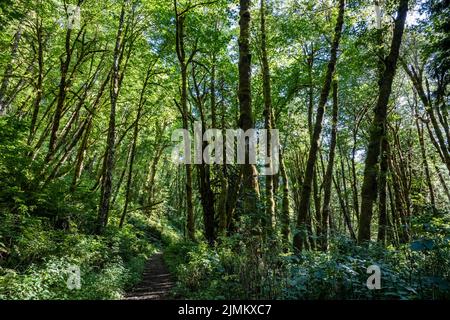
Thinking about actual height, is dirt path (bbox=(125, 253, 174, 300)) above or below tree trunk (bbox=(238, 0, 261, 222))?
below

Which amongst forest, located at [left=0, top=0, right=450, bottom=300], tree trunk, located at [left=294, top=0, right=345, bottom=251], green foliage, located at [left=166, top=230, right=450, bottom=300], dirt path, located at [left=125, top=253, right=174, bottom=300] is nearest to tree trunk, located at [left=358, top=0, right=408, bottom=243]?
forest, located at [left=0, top=0, right=450, bottom=300]

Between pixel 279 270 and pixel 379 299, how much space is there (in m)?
1.56

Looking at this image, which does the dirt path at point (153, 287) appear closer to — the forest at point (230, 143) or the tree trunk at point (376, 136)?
the forest at point (230, 143)

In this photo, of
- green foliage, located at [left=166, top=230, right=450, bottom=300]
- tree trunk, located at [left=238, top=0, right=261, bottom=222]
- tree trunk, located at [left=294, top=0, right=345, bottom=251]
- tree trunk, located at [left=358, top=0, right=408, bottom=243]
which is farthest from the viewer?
tree trunk, located at [left=294, top=0, right=345, bottom=251]

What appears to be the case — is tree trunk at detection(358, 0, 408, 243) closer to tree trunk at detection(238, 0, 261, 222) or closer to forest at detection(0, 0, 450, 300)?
forest at detection(0, 0, 450, 300)

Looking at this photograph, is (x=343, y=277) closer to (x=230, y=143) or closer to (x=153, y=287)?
(x=153, y=287)

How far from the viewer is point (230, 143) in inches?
770

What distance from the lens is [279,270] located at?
5.15 meters

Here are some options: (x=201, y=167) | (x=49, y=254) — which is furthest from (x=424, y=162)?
(x=49, y=254)

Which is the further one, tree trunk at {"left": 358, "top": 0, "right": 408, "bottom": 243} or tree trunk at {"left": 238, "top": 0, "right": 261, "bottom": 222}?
tree trunk at {"left": 358, "top": 0, "right": 408, "bottom": 243}

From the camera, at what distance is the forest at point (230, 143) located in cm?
543

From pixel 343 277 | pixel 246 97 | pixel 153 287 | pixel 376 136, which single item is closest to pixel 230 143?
pixel 153 287

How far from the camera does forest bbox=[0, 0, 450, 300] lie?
17.8ft

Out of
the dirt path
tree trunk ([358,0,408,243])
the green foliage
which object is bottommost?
the dirt path
